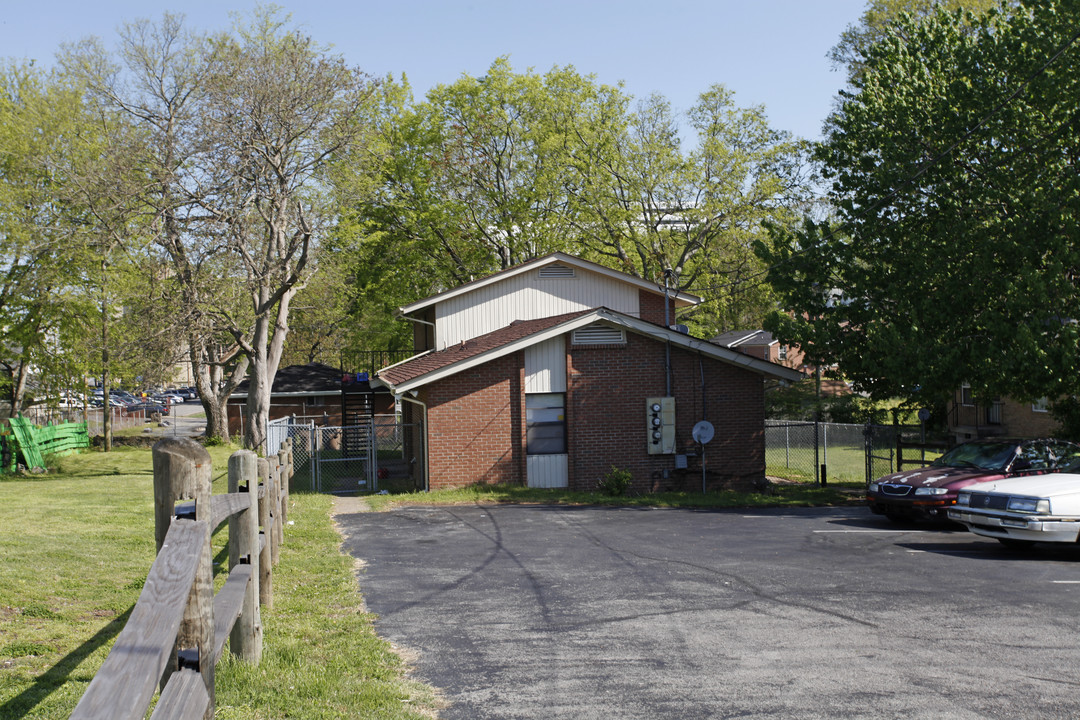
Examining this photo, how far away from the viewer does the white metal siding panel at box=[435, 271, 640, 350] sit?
89.6 ft

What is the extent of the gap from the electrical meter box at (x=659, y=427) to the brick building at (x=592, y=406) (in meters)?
0.03

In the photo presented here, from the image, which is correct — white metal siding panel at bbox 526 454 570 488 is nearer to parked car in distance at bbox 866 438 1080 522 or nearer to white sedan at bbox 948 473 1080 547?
parked car in distance at bbox 866 438 1080 522

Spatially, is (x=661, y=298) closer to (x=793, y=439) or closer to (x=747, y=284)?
(x=793, y=439)

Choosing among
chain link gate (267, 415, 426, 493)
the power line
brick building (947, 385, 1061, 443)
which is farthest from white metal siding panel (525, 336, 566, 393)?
brick building (947, 385, 1061, 443)

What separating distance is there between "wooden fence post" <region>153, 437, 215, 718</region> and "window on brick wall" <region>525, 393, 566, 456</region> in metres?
18.6

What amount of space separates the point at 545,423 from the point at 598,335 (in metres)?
2.58

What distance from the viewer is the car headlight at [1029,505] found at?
42.0ft

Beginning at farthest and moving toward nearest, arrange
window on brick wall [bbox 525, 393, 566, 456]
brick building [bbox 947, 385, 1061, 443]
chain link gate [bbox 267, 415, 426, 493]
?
brick building [bbox 947, 385, 1061, 443]
chain link gate [bbox 267, 415, 426, 493]
window on brick wall [bbox 525, 393, 566, 456]

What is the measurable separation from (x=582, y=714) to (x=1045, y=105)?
58.3 feet

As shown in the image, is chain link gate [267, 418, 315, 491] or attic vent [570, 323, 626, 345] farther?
chain link gate [267, 418, 315, 491]

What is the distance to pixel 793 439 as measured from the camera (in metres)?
36.0

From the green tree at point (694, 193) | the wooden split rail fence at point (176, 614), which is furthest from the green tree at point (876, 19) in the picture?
the wooden split rail fence at point (176, 614)

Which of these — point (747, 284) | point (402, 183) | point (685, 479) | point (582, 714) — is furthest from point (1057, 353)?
point (402, 183)

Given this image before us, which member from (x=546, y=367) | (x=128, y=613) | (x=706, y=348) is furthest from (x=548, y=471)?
(x=128, y=613)
